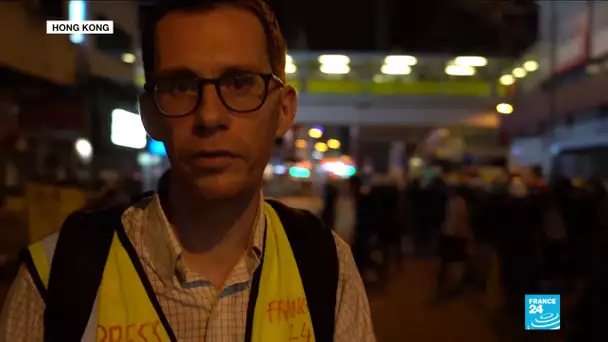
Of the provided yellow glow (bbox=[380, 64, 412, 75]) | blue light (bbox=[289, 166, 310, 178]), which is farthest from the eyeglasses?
yellow glow (bbox=[380, 64, 412, 75])

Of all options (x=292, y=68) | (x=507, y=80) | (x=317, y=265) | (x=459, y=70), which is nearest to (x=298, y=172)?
(x=292, y=68)

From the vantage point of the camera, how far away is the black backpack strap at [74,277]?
2.06ft

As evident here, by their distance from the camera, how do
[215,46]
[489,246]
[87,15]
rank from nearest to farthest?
[215,46] → [87,15] → [489,246]

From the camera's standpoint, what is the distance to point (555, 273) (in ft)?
5.34

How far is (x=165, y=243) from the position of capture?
0.68m

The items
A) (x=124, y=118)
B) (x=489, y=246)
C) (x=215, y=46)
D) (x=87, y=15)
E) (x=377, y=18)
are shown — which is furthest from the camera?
(x=489, y=246)

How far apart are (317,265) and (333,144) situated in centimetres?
83

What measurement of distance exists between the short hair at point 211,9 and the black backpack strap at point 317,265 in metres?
A: 0.19

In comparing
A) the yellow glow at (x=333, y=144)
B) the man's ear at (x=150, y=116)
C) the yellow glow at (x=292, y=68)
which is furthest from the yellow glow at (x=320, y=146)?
the man's ear at (x=150, y=116)

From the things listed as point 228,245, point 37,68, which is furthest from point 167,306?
point 37,68

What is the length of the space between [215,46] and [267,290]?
0.92 feet

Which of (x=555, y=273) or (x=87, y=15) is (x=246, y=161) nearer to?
(x=87, y=15)

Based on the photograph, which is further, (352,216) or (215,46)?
(352,216)

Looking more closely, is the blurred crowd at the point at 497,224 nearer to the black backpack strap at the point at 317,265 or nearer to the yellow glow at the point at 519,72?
the yellow glow at the point at 519,72
